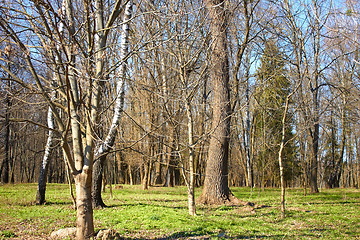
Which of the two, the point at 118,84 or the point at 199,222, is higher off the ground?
the point at 118,84

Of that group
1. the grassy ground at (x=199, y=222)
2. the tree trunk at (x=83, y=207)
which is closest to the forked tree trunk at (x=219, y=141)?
the grassy ground at (x=199, y=222)

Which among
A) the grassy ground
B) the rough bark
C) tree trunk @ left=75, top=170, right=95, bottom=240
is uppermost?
the rough bark

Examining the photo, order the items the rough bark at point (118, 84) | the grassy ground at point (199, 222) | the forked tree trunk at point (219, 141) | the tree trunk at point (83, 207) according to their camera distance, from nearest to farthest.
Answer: the tree trunk at point (83, 207) < the rough bark at point (118, 84) < the grassy ground at point (199, 222) < the forked tree trunk at point (219, 141)

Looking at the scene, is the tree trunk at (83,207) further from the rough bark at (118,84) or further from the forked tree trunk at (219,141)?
the forked tree trunk at (219,141)

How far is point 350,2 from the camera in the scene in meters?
6.82

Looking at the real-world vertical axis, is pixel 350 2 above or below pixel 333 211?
above

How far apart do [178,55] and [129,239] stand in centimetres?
512

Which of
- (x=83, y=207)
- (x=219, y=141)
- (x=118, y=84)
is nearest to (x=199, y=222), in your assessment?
(x=83, y=207)

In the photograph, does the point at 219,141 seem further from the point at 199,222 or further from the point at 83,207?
the point at 83,207

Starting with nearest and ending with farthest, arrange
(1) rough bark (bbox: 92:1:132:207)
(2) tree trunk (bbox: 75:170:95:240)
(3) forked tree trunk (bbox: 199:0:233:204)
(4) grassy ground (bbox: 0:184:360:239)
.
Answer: (2) tree trunk (bbox: 75:170:95:240) → (1) rough bark (bbox: 92:1:132:207) → (4) grassy ground (bbox: 0:184:360:239) → (3) forked tree trunk (bbox: 199:0:233:204)

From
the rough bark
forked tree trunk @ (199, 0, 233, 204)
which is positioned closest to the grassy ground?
forked tree trunk @ (199, 0, 233, 204)

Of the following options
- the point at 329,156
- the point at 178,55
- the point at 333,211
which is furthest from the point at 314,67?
the point at 329,156

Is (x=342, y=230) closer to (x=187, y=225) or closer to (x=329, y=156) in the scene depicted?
(x=187, y=225)

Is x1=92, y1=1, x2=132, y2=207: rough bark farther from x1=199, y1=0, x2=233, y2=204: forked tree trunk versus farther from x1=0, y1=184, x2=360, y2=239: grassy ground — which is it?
x1=199, y1=0, x2=233, y2=204: forked tree trunk
